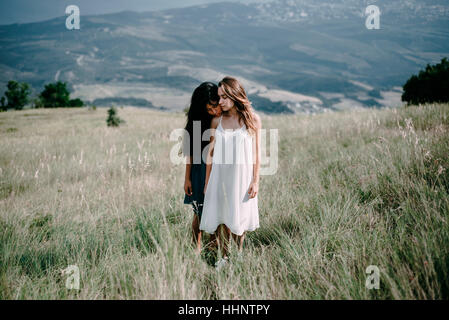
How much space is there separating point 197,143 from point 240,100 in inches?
27.4

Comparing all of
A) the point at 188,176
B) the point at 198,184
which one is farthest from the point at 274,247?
the point at 188,176

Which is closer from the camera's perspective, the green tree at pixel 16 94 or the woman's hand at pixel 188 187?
the woman's hand at pixel 188 187

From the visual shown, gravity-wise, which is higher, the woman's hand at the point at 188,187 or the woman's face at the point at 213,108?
the woman's face at the point at 213,108

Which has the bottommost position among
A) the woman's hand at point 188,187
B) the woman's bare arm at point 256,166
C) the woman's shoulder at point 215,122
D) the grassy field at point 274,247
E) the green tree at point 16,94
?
the grassy field at point 274,247

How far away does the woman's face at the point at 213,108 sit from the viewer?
2.53 metres

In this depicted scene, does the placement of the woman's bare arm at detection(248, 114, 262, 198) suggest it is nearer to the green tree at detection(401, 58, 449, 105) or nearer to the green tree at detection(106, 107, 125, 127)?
the green tree at detection(106, 107, 125, 127)

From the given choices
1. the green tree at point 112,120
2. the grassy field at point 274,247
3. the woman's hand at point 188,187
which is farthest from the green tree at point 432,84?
the green tree at point 112,120

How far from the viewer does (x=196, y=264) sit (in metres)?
2.13

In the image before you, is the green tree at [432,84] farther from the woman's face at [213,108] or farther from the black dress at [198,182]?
the black dress at [198,182]

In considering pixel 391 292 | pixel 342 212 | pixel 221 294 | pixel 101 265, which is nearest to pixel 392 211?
pixel 342 212

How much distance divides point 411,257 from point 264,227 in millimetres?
1423

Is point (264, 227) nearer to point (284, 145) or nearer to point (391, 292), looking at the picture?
point (391, 292)

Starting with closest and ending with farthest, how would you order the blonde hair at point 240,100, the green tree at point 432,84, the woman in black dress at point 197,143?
the blonde hair at point 240,100, the woman in black dress at point 197,143, the green tree at point 432,84

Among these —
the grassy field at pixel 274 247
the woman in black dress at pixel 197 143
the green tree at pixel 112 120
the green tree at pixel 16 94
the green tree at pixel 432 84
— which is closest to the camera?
the grassy field at pixel 274 247
